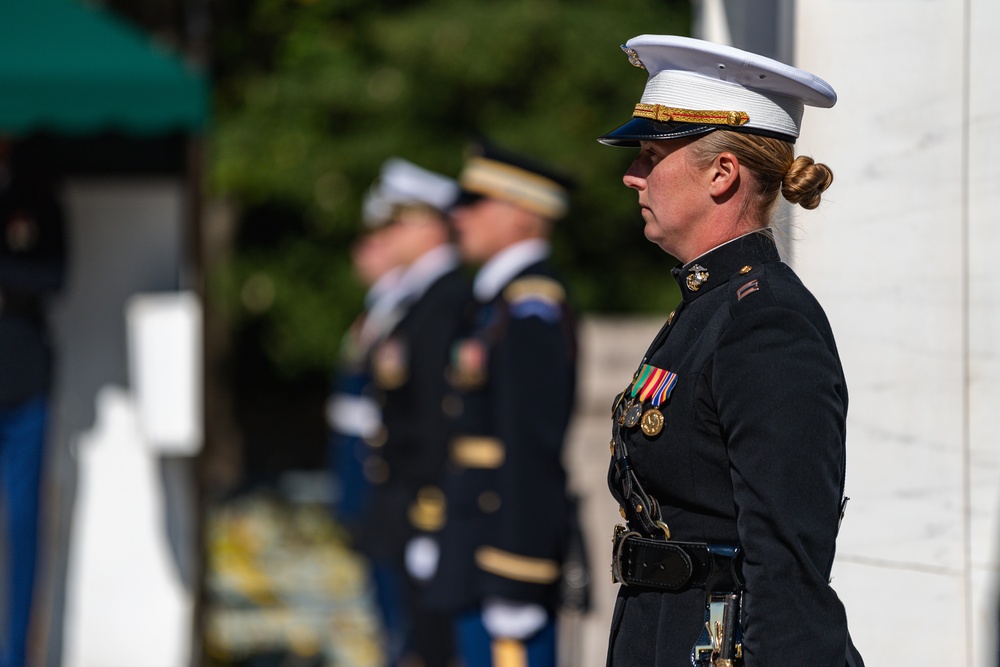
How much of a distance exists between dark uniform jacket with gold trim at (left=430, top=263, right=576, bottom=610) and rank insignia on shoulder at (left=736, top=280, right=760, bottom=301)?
94.8 inches

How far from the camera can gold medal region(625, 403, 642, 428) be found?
6.98 feet

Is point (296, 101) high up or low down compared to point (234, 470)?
up

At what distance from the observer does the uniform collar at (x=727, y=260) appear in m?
2.14

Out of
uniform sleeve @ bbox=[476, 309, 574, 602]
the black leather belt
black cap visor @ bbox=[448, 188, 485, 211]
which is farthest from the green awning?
the black leather belt

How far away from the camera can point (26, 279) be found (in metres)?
5.90

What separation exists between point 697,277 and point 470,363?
8.78 feet

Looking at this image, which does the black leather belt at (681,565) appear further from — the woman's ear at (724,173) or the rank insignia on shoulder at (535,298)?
the rank insignia on shoulder at (535,298)

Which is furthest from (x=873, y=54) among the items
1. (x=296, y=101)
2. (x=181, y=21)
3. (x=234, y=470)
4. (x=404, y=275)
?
(x=234, y=470)

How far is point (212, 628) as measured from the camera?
775 centimetres

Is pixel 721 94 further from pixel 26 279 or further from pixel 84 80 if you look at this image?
pixel 26 279

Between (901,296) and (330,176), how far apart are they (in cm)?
909

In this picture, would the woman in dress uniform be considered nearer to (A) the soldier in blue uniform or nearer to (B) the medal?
(B) the medal

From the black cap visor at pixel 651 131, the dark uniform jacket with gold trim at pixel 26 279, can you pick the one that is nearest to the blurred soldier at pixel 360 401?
the dark uniform jacket with gold trim at pixel 26 279

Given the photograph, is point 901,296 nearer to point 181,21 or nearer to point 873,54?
point 873,54
